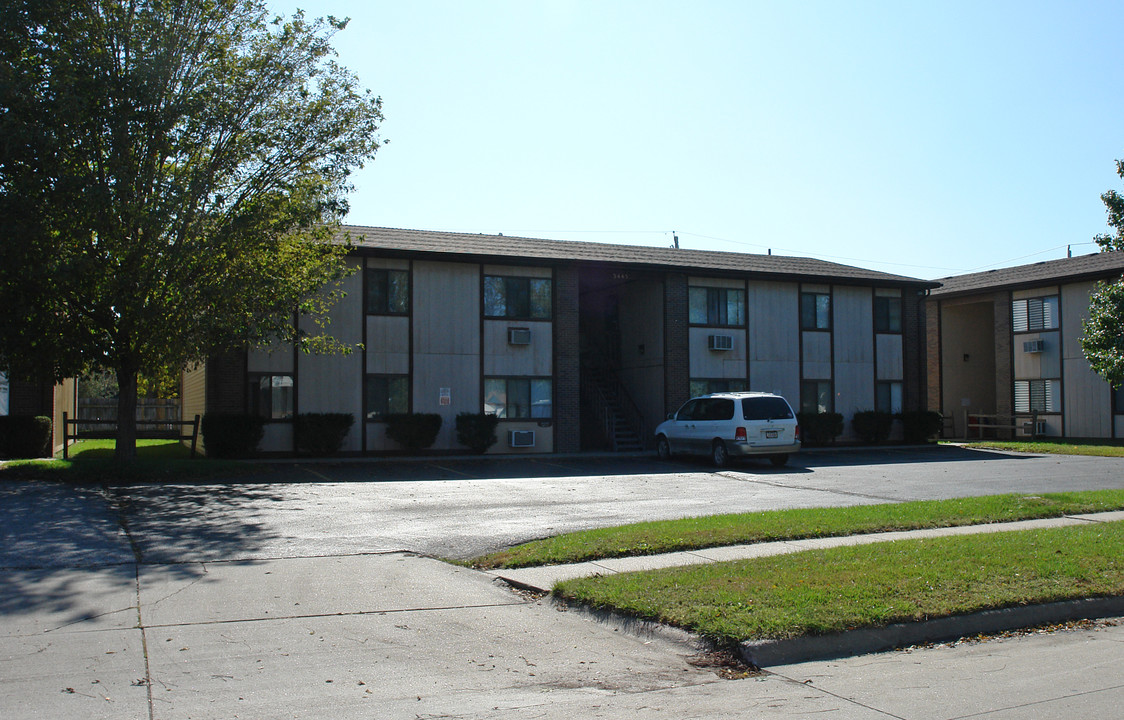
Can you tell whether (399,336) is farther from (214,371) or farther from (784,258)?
(784,258)

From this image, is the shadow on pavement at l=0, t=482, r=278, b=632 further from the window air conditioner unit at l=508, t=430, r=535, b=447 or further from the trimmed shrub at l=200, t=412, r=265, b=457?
the window air conditioner unit at l=508, t=430, r=535, b=447

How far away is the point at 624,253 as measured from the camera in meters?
30.3

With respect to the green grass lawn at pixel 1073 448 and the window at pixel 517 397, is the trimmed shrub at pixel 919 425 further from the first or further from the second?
the window at pixel 517 397

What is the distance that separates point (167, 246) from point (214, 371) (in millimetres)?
6725

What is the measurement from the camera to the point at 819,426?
99.6ft

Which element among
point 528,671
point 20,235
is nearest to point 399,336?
point 20,235

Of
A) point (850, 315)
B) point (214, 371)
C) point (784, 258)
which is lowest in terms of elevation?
point (214, 371)

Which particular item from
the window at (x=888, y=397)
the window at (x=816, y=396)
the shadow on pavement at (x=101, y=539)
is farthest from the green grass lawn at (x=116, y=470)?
the window at (x=888, y=397)

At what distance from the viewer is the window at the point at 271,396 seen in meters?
24.2

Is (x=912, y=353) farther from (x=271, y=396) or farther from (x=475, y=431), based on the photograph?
(x=271, y=396)

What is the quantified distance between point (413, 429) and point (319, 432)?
250cm

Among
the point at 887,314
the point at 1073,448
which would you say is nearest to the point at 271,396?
the point at 887,314

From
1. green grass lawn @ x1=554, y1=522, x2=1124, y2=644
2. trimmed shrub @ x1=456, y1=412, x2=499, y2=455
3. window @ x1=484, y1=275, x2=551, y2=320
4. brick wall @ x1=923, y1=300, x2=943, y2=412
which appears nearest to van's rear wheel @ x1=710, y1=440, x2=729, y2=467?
trimmed shrub @ x1=456, y1=412, x2=499, y2=455

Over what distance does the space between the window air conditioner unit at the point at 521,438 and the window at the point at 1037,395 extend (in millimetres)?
21360
